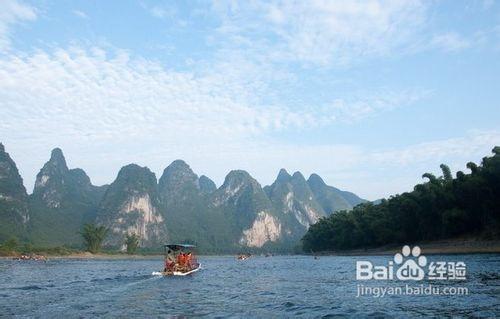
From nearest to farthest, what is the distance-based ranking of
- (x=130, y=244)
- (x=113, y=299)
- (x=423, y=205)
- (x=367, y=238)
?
(x=113, y=299) < (x=423, y=205) < (x=367, y=238) < (x=130, y=244)

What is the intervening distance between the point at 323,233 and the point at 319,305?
122 meters

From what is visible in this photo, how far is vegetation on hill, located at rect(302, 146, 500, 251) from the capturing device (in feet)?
197

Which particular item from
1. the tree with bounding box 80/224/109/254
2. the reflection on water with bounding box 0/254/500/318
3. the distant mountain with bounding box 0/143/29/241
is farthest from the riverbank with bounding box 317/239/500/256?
the distant mountain with bounding box 0/143/29/241

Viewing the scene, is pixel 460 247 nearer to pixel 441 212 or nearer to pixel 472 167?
pixel 441 212

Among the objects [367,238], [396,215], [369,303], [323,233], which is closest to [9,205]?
[323,233]

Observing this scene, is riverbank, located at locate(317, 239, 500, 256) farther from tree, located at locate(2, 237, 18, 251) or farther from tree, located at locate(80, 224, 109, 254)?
tree, located at locate(80, 224, 109, 254)

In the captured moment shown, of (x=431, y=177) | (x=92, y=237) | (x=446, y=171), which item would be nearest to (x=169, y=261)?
(x=431, y=177)

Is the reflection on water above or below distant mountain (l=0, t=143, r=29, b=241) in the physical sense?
below

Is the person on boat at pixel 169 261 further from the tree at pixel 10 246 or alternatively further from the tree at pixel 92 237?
the tree at pixel 92 237

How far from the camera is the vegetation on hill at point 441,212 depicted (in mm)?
60094

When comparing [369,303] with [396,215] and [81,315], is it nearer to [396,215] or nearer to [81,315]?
[81,315]

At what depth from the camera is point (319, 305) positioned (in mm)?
21844

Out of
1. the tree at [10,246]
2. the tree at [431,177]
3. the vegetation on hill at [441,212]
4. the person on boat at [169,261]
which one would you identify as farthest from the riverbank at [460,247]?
the tree at [10,246]

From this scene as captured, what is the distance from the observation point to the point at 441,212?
70062 millimetres
